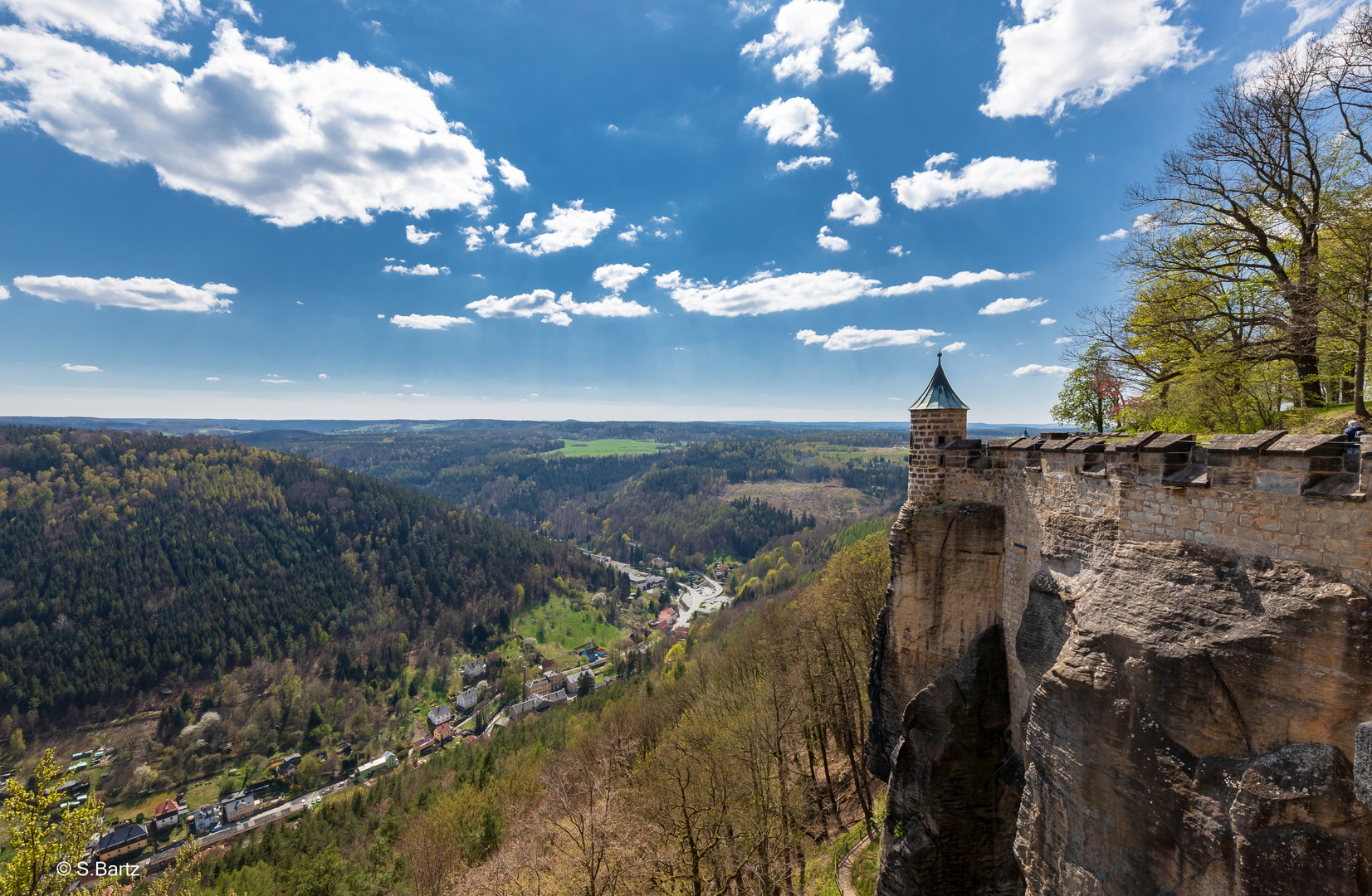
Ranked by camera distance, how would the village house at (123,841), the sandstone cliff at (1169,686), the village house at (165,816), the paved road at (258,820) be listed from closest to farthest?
the sandstone cliff at (1169,686) → the paved road at (258,820) → the village house at (123,841) → the village house at (165,816)

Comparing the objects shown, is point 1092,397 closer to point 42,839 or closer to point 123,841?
Answer: point 42,839

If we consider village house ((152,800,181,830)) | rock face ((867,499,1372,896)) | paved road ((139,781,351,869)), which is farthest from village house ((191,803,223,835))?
rock face ((867,499,1372,896))

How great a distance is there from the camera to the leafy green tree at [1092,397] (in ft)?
72.7

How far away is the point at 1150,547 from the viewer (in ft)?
27.7

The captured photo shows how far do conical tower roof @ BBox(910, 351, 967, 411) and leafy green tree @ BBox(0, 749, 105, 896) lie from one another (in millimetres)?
21130

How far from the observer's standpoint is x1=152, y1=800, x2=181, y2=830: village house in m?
73.7

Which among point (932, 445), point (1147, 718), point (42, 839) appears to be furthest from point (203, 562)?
point (1147, 718)

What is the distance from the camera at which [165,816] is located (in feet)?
245

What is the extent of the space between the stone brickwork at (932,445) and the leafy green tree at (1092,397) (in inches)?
454

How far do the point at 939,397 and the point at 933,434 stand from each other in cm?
115

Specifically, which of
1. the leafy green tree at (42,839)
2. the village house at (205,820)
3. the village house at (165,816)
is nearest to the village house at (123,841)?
the village house at (165,816)

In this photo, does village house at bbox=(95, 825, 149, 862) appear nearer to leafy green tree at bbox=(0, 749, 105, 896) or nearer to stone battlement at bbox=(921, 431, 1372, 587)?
leafy green tree at bbox=(0, 749, 105, 896)

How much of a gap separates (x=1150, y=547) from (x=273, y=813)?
366 ft

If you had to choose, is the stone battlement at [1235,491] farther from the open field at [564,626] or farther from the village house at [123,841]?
the open field at [564,626]
